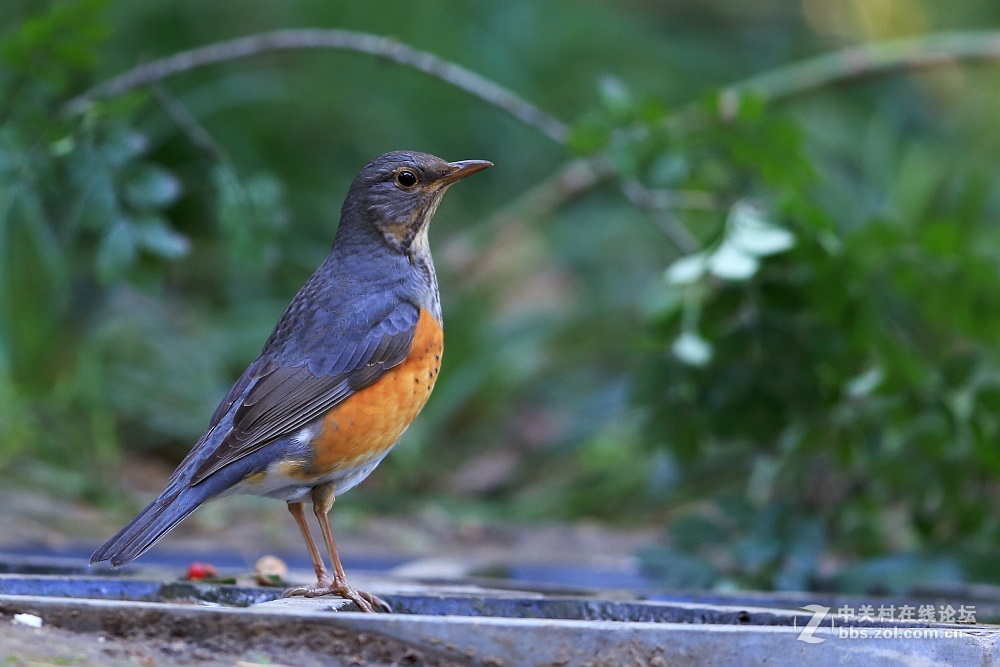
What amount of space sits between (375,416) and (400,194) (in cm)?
89

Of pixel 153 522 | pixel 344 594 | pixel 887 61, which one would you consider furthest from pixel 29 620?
pixel 887 61

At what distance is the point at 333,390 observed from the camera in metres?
3.70

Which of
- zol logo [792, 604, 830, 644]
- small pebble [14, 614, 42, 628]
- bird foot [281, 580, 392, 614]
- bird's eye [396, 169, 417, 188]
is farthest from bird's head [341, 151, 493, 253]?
small pebble [14, 614, 42, 628]

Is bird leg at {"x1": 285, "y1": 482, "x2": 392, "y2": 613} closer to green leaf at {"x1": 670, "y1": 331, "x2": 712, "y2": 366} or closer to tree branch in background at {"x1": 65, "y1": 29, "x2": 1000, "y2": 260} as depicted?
green leaf at {"x1": 670, "y1": 331, "x2": 712, "y2": 366}

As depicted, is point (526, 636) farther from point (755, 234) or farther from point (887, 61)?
point (887, 61)

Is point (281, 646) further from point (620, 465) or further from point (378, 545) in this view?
point (620, 465)

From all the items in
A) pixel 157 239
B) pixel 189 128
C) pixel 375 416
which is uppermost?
pixel 189 128

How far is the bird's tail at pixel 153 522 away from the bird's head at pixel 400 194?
46.6 inches

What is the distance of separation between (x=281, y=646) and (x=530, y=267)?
7.86 metres

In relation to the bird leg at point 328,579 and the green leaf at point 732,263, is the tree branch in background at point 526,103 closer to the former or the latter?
the green leaf at point 732,263

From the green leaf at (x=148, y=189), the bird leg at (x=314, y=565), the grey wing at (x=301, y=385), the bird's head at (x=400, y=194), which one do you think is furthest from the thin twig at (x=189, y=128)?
the bird leg at (x=314, y=565)

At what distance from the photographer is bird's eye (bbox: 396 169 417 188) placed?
13.8 ft

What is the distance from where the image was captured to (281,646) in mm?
2514

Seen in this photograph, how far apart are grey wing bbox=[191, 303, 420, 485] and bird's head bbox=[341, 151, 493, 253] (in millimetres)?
420
